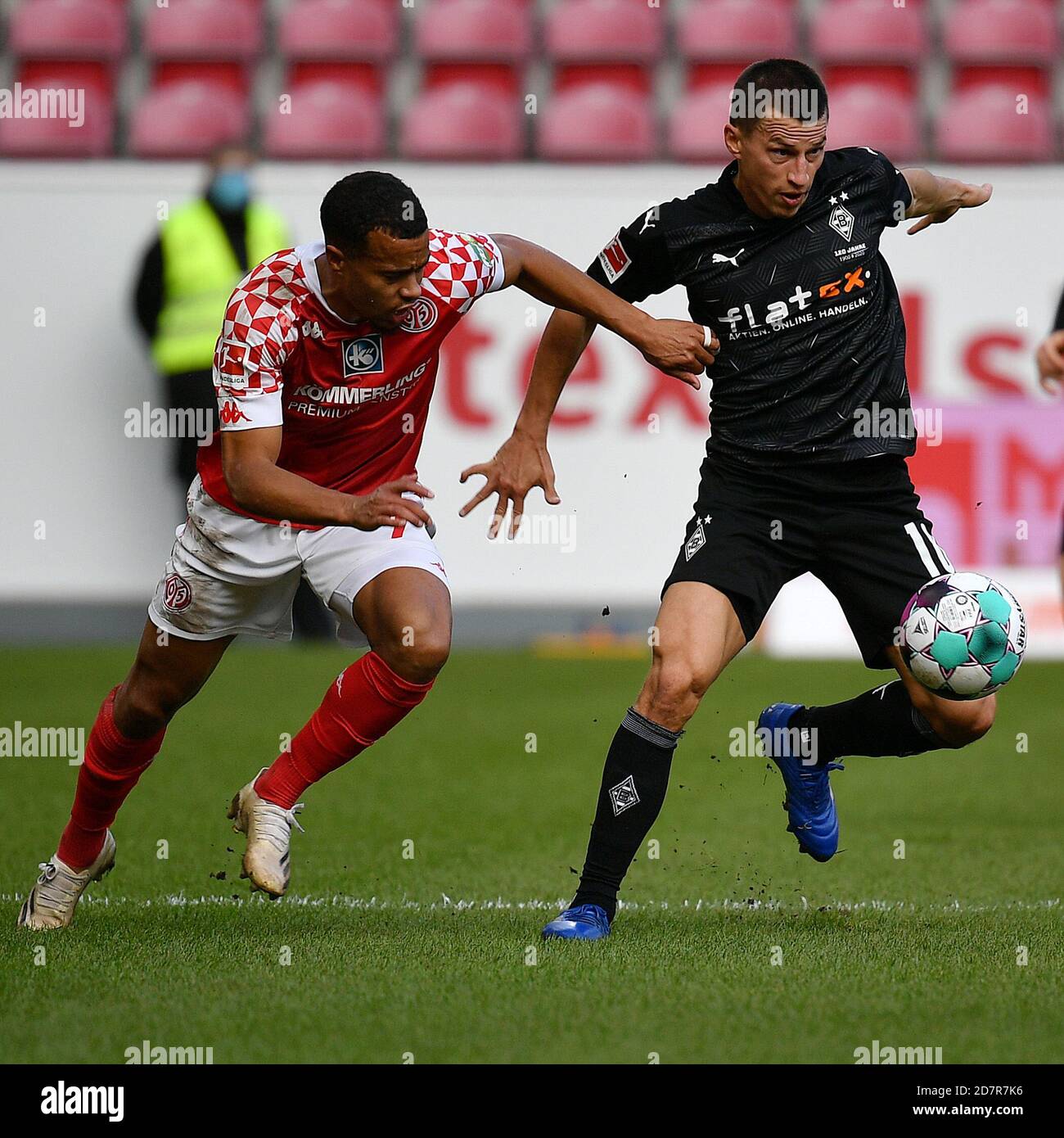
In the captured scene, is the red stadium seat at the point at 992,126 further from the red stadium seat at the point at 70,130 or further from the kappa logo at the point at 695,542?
the kappa logo at the point at 695,542

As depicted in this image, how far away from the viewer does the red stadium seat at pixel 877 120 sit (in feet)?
40.7

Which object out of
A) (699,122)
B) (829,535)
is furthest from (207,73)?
(829,535)

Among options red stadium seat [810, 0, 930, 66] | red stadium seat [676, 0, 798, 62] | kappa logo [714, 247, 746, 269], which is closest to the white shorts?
kappa logo [714, 247, 746, 269]

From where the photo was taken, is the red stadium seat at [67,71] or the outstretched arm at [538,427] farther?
the red stadium seat at [67,71]

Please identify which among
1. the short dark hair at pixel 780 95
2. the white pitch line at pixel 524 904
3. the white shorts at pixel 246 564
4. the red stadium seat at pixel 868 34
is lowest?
the white pitch line at pixel 524 904

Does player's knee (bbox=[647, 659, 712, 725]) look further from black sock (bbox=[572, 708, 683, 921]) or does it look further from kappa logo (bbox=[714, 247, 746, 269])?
kappa logo (bbox=[714, 247, 746, 269])

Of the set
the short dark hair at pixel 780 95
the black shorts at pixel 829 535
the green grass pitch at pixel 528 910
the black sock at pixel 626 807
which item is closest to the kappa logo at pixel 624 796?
the black sock at pixel 626 807

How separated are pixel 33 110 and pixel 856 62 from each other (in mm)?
6193

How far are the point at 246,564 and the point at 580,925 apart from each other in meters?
1.27

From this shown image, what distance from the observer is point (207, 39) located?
1290 cm

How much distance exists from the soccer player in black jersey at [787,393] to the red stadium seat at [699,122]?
26.1ft

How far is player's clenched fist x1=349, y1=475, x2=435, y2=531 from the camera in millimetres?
3879

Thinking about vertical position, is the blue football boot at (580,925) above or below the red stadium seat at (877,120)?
below

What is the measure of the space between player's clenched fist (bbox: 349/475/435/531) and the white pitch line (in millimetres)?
1289
